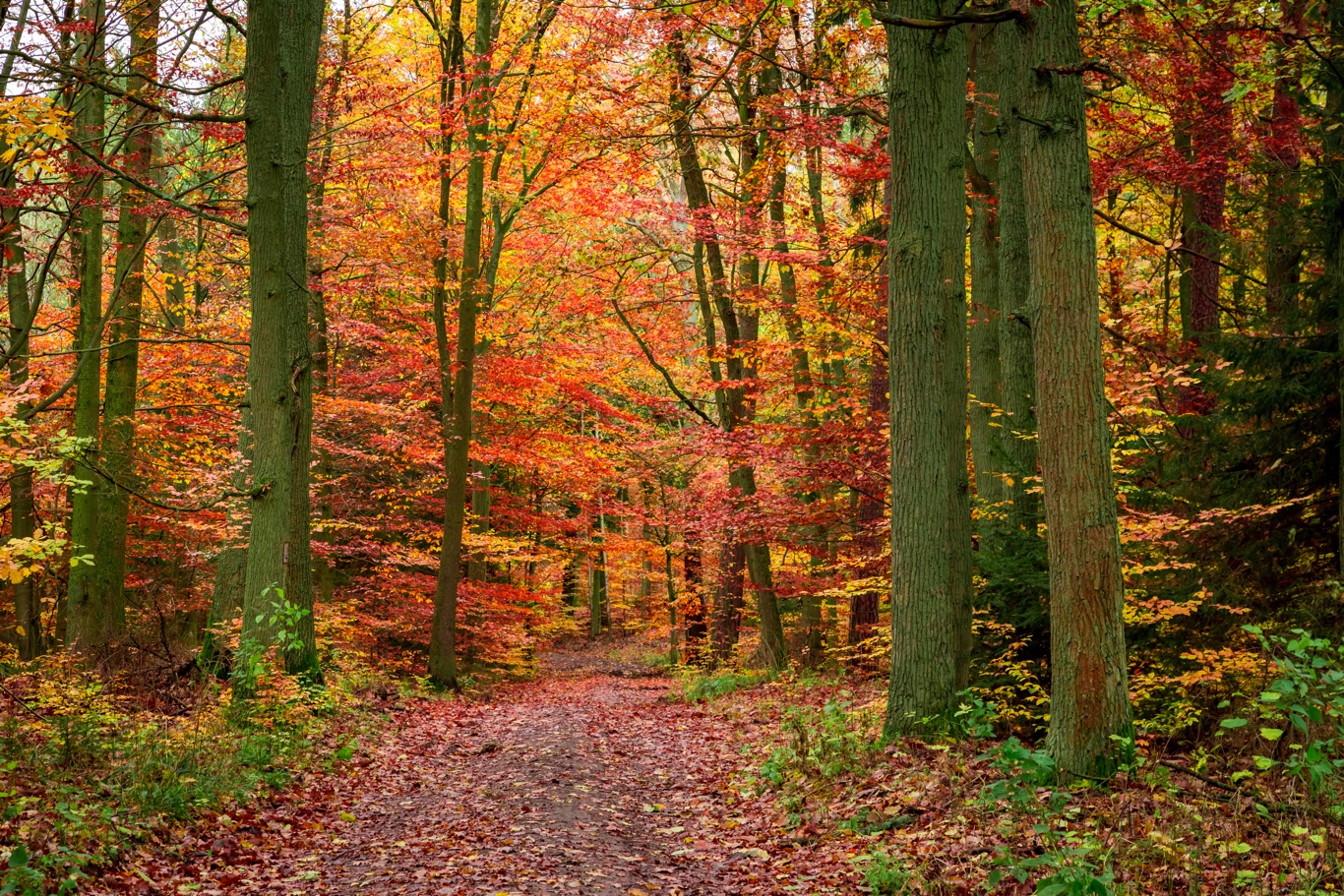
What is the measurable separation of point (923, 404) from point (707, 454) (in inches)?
300

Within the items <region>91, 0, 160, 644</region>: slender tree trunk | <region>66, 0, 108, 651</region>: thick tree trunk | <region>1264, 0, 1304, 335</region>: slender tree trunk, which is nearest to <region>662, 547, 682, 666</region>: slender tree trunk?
<region>91, 0, 160, 644</region>: slender tree trunk

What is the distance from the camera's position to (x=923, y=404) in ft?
23.2

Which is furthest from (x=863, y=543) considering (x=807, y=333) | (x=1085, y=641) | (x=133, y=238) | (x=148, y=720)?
(x=133, y=238)

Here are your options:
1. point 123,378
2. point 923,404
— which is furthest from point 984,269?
point 123,378

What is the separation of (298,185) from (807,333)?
7.89m

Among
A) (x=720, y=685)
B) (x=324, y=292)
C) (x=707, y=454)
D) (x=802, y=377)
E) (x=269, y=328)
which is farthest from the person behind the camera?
(x=324, y=292)

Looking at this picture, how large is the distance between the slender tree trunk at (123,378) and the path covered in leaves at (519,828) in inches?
168

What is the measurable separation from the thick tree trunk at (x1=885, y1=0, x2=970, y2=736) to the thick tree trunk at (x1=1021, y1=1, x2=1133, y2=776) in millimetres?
1325

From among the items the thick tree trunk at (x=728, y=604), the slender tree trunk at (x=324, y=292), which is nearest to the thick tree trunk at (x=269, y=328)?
the slender tree trunk at (x=324, y=292)

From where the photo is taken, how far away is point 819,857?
5.52m

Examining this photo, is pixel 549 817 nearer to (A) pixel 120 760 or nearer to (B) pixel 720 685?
(A) pixel 120 760

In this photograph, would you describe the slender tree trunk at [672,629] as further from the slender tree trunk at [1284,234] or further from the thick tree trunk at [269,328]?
the slender tree trunk at [1284,234]

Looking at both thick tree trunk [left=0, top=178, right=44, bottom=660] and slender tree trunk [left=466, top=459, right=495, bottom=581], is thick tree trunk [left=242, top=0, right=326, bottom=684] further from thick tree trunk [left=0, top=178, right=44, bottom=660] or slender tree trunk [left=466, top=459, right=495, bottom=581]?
slender tree trunk [left=466, top=459, right=495, bottom=581]

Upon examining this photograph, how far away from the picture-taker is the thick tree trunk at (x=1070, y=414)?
17.6ft
